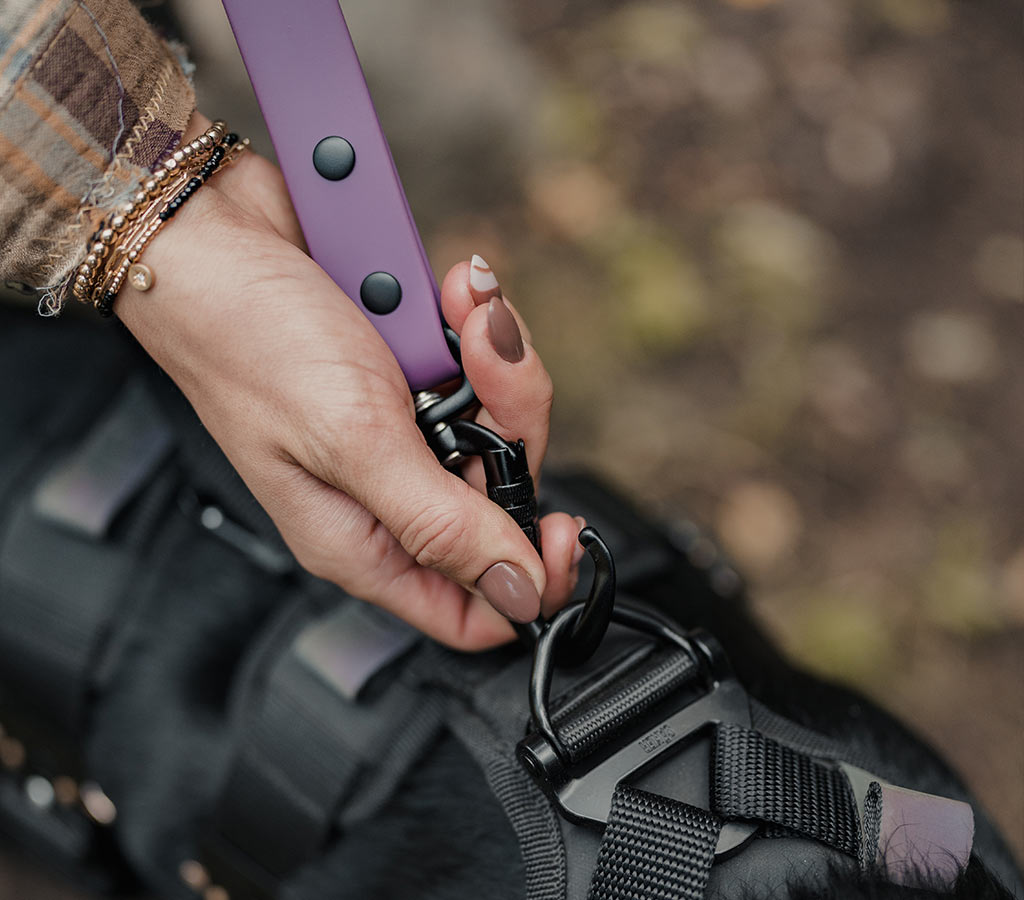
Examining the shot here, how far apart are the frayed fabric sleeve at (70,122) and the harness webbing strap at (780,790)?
65 centimetres

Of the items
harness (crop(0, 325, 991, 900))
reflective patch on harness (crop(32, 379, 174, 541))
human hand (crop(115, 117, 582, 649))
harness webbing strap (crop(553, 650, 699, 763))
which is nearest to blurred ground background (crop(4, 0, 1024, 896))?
harness (crop(0, 325, 991, 900))

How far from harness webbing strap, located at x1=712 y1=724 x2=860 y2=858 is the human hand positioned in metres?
0.19

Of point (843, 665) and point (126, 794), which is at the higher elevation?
point (126, 794)

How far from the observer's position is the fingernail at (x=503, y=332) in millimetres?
726

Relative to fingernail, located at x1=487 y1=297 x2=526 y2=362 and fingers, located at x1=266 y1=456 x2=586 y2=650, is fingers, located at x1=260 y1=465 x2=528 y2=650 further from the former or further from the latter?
fingernail, located at x1=487 y1=297 x2=526 y2=362

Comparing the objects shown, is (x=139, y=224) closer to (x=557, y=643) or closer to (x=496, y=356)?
(x=496, y=356)

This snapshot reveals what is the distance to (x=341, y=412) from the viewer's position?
70 cm

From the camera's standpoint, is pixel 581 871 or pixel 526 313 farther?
pixel 526 313

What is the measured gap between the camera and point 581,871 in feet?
2.05

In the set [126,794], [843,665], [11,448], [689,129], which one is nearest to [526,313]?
[689,129]

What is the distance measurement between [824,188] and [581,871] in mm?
1641

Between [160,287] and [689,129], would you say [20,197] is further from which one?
[689,129]

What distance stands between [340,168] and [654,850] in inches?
22.5

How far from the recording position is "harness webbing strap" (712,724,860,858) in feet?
1.95
